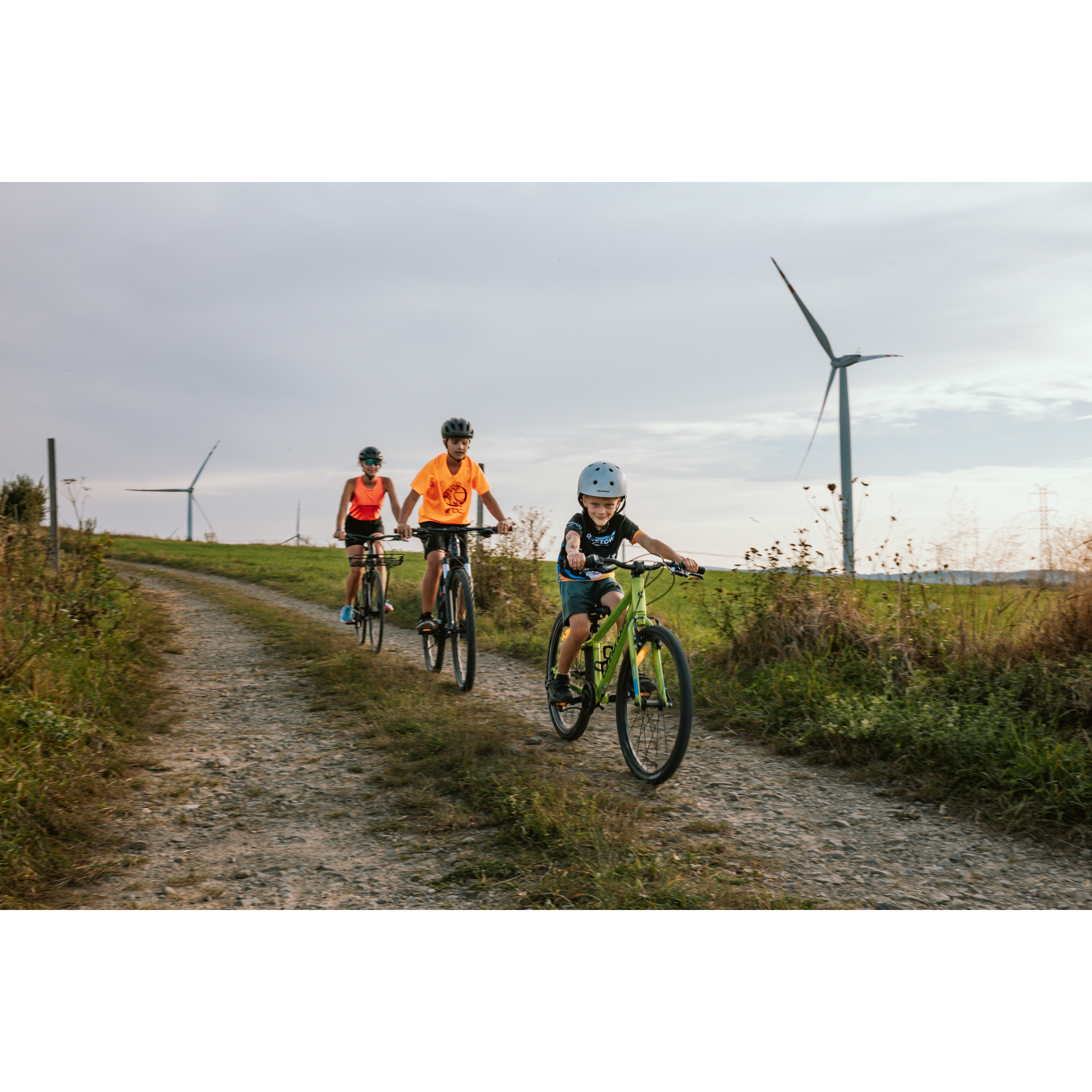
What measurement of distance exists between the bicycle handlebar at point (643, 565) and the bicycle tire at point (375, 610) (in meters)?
5.32

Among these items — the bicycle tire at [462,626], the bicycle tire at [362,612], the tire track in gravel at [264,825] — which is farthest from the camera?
the bicycle tire at [362,612]

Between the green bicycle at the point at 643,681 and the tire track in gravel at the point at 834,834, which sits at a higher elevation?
the green bicycle at the point at 643,681

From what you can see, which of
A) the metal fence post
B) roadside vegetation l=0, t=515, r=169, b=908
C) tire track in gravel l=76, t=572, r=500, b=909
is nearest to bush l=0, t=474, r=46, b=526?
the metal fence post

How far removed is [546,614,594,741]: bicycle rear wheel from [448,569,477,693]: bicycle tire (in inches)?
48.0

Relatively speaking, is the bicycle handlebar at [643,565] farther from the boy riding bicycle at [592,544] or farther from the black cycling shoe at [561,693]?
the black cycling shoe at [561,693]

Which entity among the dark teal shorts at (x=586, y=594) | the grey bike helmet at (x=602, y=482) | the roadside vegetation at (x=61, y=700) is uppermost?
the grey bike helmet at (x=602, y=482)

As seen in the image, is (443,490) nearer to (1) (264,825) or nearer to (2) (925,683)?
(1) (264,825)

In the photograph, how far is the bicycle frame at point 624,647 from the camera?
538 cm

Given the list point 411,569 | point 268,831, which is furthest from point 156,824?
point 411,569

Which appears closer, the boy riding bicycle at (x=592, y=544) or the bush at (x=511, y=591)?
the boy riding bicycle at (x=592, y=544)

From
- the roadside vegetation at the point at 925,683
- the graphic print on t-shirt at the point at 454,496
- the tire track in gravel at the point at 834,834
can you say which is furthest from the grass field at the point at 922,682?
the graphic print on t-shirt at the point at 454,496

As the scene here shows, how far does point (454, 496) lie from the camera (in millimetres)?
8547

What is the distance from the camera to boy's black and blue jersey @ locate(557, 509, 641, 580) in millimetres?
6027

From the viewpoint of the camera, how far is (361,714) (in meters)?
7.22
